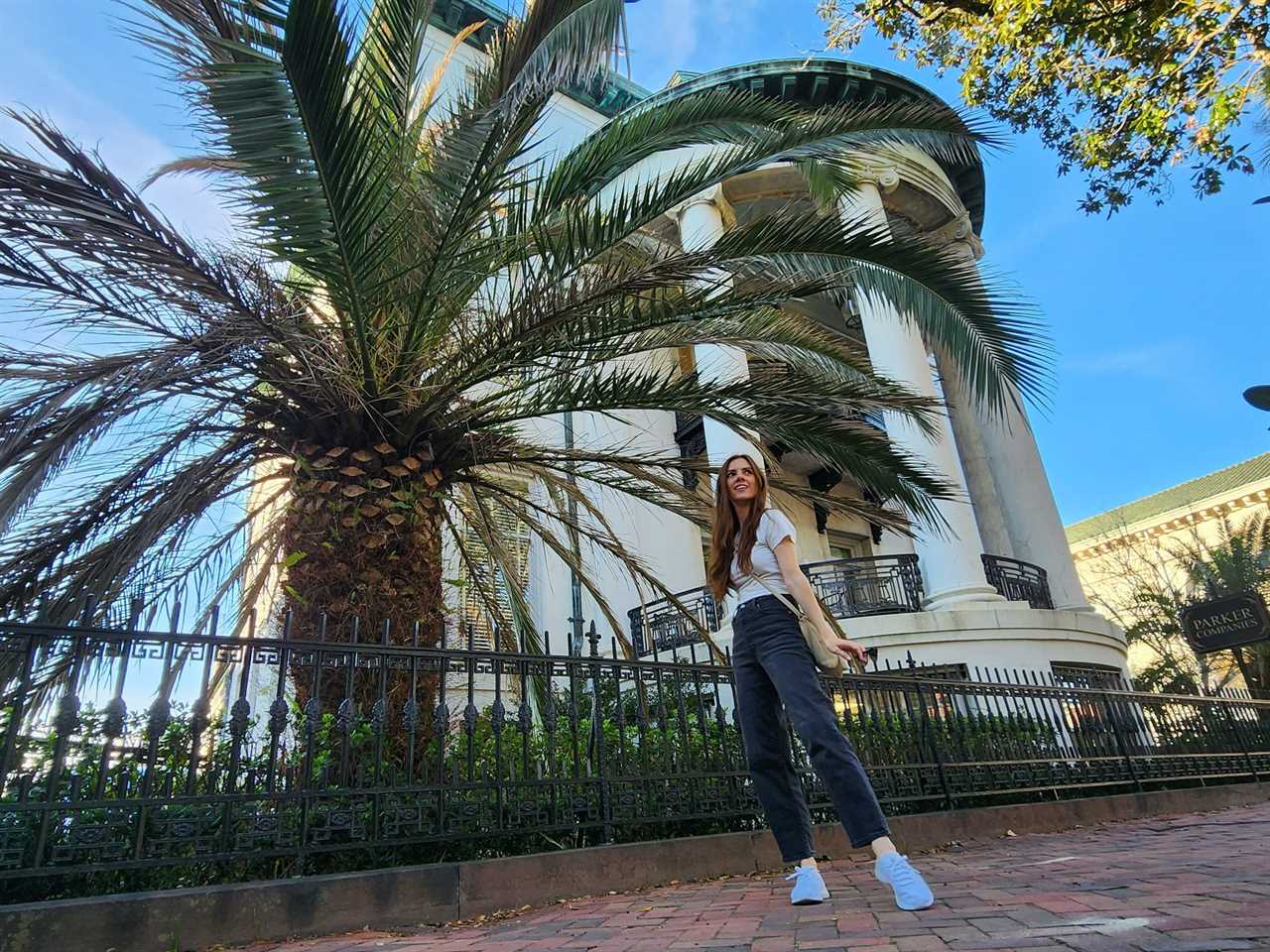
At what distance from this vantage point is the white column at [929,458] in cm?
1120

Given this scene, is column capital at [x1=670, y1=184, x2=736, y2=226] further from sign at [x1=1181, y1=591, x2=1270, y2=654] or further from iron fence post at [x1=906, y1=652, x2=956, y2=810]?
sign at [x1=1181, y1=591, x2=1270, y2=654]

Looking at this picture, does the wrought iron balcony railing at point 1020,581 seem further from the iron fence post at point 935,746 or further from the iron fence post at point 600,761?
the iron fence post at point 600,761

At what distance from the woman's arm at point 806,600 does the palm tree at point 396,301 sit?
213cm

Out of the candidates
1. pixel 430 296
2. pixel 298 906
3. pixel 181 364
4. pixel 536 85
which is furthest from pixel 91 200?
pixel 298 906

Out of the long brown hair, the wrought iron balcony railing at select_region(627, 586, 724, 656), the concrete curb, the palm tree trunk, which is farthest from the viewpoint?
the wrought iron balcony railing at select_region(627, 586, 724, 656)

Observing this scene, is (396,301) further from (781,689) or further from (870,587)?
(870,587)

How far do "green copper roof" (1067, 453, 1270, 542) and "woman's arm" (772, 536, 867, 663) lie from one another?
37.0 metres

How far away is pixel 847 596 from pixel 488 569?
605cm

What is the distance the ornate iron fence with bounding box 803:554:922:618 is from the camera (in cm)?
1200

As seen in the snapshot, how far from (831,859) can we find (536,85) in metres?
4.56

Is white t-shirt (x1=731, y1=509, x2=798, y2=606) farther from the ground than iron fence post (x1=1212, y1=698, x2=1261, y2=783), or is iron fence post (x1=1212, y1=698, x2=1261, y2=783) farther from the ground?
white t-shirt (x1=731, y1=509, x2=798, y2=606)

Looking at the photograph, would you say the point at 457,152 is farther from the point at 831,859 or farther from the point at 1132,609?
the point at 1132,609

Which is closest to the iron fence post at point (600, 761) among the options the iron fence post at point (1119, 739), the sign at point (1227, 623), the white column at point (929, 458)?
the iron fence post at point (1119, 739)

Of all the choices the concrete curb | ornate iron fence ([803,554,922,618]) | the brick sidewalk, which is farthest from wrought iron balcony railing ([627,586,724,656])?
the brick sidewalk
